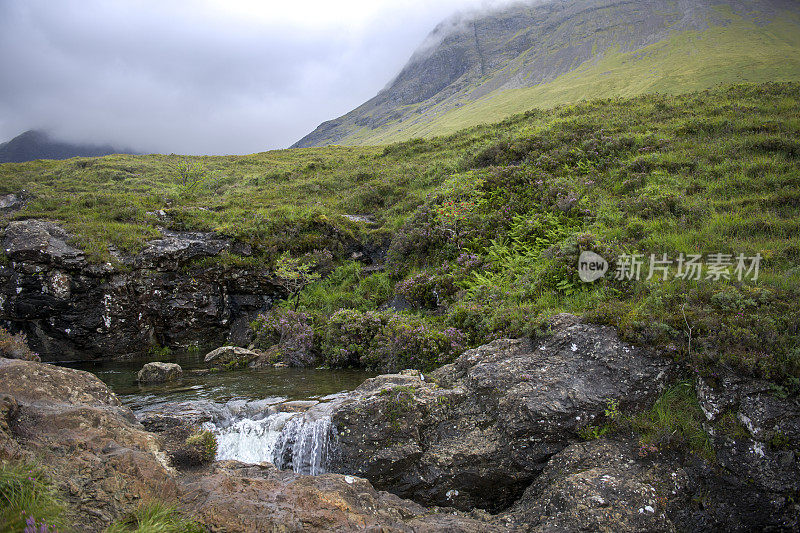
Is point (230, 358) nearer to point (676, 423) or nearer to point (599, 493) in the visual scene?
point (599, 493)

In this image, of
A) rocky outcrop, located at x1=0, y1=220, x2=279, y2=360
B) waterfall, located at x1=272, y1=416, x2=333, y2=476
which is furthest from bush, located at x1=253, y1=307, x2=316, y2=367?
waterfall, located at x1=272, y1=416, x2=333, y2=476

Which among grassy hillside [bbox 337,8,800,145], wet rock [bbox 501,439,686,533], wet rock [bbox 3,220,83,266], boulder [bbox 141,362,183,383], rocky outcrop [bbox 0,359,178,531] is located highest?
grassy hillside [bbox 337,8,800,145]

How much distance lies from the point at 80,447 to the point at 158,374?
8.32 metres

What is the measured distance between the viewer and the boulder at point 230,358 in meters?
14.3

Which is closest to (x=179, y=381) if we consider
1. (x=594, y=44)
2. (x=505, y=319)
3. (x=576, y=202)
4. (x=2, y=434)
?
(x=2, y=434)

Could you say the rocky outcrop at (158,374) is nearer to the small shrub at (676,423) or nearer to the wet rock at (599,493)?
the wet rock at (599,493)

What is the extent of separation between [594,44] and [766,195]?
359ft

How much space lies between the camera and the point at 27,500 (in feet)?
11.4

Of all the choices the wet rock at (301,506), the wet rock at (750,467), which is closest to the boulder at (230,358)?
the wet rock at (301,506)

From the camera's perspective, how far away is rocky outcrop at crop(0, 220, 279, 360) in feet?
47.7

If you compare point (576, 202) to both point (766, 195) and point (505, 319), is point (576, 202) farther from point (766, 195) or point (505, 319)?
point (505, 319)

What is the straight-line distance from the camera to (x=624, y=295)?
30.5 ft

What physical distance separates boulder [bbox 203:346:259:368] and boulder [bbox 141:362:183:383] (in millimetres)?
1734

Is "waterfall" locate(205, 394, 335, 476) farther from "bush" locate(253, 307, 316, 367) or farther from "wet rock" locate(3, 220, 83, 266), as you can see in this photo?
"wet rock" locate(3, 220, 83, 266)
